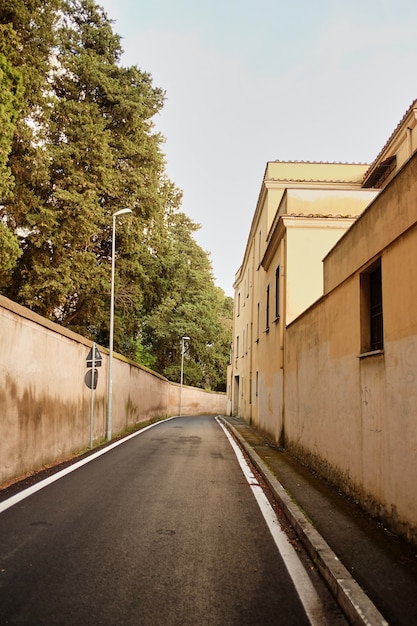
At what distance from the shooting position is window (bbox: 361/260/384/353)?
20.2 ft

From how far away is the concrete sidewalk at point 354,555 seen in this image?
126 inches

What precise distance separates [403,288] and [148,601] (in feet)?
12.2

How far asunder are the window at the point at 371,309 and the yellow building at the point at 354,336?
14 millimetres

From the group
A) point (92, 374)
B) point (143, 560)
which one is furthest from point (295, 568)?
point (92, 374)

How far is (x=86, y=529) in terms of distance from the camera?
4.90 metres

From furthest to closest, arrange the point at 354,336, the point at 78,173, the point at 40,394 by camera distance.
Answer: the point at 78,173, the point at 40,394, the point at 354,336

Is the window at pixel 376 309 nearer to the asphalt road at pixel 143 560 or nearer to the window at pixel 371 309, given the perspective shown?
the window at pixel 371 309

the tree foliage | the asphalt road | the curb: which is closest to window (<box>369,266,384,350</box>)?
the curb

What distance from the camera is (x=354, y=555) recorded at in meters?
4.20

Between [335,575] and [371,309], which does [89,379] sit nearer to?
[371,309]

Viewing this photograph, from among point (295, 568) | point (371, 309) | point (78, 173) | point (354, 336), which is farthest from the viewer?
point (78, 173)

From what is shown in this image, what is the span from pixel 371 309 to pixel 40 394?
5.92m

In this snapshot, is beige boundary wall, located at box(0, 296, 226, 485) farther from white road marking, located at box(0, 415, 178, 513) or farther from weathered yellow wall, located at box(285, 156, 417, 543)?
weathered yellow wall, located at box(285, 156, 417, 543)

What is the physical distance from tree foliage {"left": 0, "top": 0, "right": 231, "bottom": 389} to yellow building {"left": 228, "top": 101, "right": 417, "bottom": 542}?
7.99 metres
